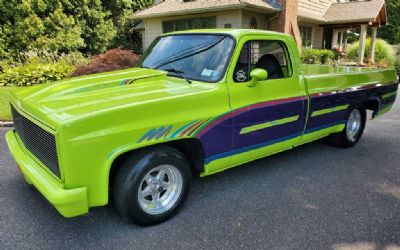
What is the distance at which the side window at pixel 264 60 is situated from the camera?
3.90 meters

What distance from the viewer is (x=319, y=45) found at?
21797 millimetres

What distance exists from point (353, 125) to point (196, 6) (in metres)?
12.5

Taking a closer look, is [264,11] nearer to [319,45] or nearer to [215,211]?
[319,45]

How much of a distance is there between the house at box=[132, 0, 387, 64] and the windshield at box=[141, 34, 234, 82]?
1123 centimetres

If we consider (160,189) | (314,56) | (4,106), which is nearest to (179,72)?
(160,189)

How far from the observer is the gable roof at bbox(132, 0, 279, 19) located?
14.9 m

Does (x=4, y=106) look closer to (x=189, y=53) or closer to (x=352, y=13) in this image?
(x=189, y=53)

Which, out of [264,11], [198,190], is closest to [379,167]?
[198,190]

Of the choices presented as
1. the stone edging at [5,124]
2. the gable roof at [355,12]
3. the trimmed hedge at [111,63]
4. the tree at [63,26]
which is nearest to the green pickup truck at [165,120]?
the stone edging at [5,124]

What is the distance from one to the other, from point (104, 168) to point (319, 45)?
21.6 metres

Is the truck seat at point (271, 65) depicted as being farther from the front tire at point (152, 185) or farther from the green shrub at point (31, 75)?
the green shrub at point (31, 75)

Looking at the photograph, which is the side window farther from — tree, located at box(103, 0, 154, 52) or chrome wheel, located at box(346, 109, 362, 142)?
tree, located at box(103, 0, 154, 52)

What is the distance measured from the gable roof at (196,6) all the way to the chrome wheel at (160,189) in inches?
500

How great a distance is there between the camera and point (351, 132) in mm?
5969
